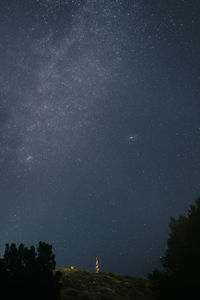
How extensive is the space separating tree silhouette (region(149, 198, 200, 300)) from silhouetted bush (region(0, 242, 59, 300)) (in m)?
5.08

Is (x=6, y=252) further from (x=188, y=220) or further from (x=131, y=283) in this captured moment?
(x=131, y=283)

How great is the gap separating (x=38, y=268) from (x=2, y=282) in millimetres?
1961

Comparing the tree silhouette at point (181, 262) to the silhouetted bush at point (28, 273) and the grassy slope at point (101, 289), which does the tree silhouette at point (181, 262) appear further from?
the grassy slope at point (101, 289)

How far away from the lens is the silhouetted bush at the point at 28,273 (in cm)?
936

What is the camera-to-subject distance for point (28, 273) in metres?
10.4

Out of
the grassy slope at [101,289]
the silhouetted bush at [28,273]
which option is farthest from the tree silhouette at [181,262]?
the grassy slope at [101,289]

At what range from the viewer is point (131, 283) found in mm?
25359

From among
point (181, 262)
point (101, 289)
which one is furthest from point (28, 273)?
point (101, 289)

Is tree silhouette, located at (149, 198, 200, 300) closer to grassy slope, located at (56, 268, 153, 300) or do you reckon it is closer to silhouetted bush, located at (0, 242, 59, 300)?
silhouetted bush, located at (0, 242, 59, 300)

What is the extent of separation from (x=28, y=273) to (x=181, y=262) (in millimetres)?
7669

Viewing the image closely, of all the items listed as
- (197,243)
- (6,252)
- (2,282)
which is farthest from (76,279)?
(197,243)

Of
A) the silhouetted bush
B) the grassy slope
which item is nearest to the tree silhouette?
the silhouetted bush

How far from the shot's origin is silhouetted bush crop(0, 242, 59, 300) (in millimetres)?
9359

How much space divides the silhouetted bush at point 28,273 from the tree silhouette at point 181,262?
5.08 metres
